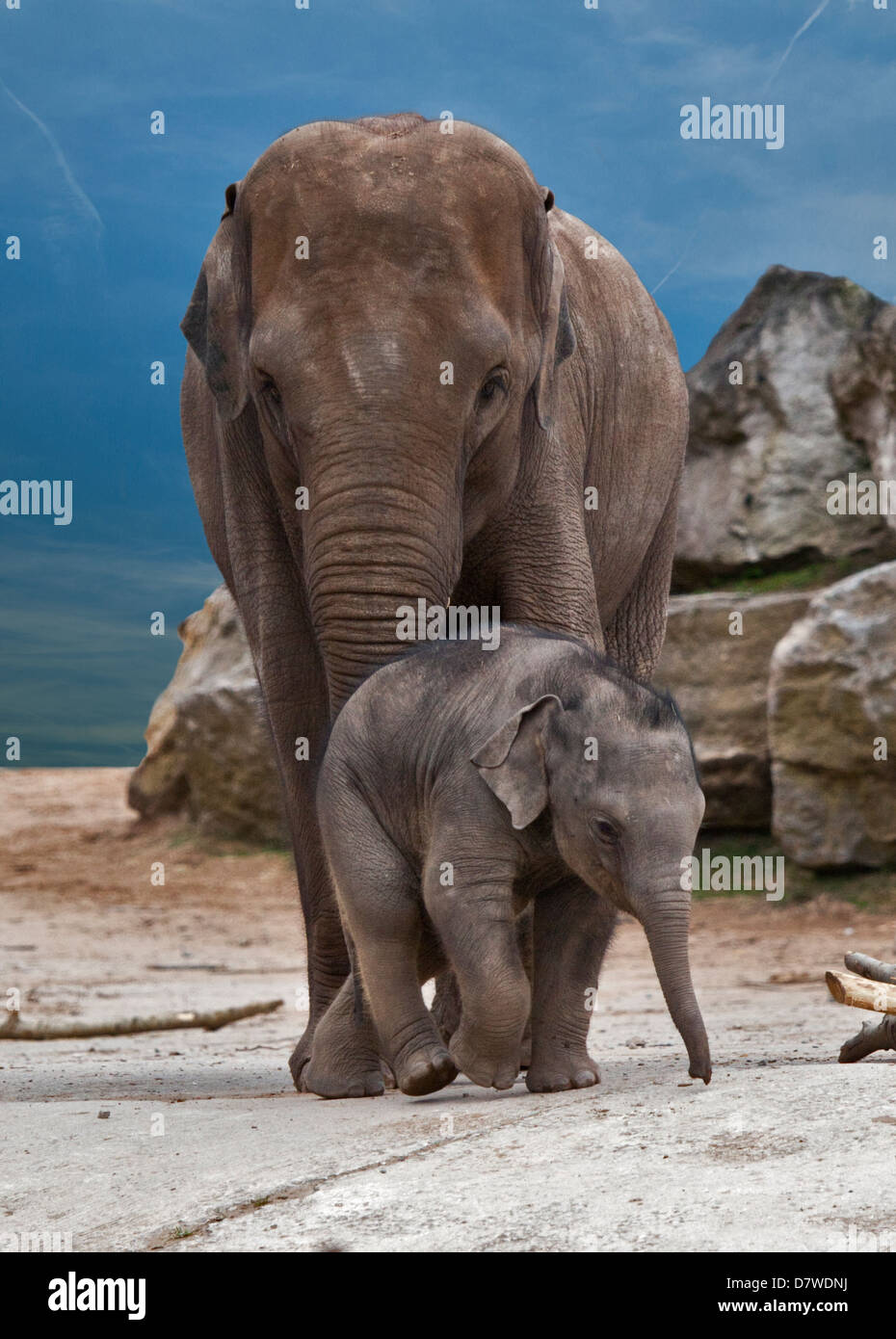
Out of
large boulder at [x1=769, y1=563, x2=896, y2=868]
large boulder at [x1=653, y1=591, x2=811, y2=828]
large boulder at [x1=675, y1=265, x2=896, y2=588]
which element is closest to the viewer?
large boulder at [x1=769, y1=563, x2=896, y2=868]

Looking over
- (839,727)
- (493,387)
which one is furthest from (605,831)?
(839,727)

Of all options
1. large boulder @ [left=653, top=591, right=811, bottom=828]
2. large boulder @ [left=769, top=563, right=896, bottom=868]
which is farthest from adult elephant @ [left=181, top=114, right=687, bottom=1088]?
large boulder @ [left=653, top=591, right=811, bottom=828]

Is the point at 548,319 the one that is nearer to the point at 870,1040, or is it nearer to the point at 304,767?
the point at 304,767

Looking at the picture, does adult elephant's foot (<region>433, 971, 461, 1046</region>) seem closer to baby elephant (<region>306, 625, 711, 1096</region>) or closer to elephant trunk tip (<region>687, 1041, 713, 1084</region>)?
baby elephant (<region>306, 625, 711, 1096</region>)

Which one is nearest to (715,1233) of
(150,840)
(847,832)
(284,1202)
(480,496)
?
(284,1202)

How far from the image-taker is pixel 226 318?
6.23m

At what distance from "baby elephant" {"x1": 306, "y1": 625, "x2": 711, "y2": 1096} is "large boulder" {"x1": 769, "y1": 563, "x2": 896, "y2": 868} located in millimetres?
8438

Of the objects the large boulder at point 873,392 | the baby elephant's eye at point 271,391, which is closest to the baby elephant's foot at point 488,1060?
the baby elephant's eye at point 271,391

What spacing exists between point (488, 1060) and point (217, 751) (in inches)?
507

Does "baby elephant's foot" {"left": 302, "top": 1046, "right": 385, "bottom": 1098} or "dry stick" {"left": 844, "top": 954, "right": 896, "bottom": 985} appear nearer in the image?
"dry stick" {"left": 844, "top": 954, "right": 896, "bottom": 985}

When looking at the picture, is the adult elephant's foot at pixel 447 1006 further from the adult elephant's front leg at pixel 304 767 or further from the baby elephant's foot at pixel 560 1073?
the baby elephant's foot at pixel 560 1073

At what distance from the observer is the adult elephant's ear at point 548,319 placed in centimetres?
611

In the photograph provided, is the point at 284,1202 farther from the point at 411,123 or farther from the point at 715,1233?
the point at 411,123

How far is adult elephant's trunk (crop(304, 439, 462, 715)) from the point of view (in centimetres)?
553
